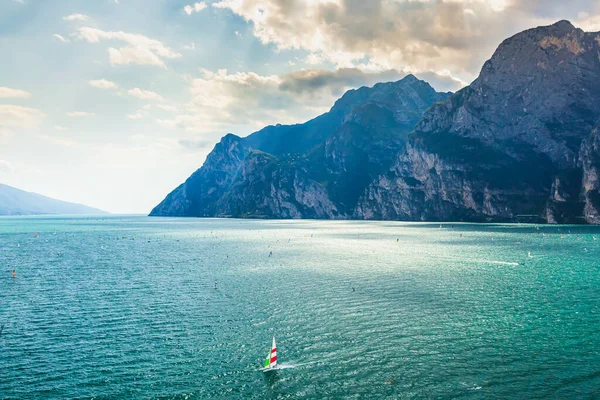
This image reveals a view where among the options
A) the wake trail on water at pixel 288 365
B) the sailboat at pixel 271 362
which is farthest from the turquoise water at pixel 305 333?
the sailboat at pixel 271 362

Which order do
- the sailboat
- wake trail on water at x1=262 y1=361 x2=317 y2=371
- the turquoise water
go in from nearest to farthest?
the turquoise water, the sailboat, wake trail on water at x1=262 y1=361 x2=317 y2=371

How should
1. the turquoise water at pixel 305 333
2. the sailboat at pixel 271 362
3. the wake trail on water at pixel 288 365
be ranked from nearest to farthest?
the turquoise water at pixel 305 333, the sailboat at pixel 271 362, the wake trail on water at pixel 288 365

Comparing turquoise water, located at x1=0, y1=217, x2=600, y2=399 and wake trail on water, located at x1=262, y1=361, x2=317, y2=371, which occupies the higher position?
turquoise water, located at x1=0, y1=217, x2=600, y2=399

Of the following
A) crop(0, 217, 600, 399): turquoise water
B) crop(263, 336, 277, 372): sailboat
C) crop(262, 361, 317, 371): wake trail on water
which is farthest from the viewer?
crop(262, 361, 317, 371): wake trail on water

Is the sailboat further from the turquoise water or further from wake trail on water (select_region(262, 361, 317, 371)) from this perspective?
the turquoise water

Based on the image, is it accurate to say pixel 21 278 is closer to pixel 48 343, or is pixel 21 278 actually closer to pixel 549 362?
pixel 48 343

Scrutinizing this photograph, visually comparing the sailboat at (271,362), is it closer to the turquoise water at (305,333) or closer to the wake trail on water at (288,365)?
the wake trail on water at (288,365)

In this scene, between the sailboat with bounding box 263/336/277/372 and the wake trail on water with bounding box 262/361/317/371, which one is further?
the wake trail on water with bounding box 262/361/317/371

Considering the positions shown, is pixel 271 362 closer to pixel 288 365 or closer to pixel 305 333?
pixel 288 365

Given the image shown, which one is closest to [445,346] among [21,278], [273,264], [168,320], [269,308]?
[269,308]

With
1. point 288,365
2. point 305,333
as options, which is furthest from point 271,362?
point 305,333

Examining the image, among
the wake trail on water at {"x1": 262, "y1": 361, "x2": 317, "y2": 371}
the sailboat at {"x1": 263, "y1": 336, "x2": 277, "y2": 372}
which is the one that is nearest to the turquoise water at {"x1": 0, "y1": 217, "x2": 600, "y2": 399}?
the wake trail on water at {"x1": 262, "y1": 361, "x2": 317, "y2": 371}
